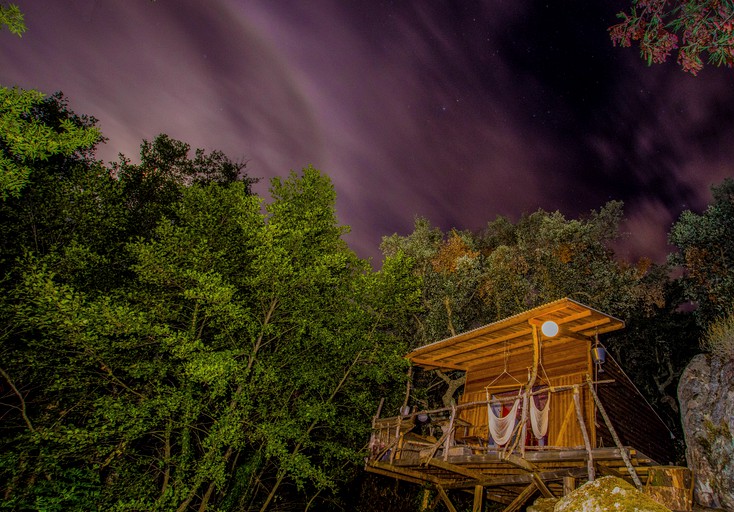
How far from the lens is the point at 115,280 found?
13086 millimetres

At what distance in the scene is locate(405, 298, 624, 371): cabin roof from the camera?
1030 centimetres

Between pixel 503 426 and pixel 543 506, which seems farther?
pixel 503 426

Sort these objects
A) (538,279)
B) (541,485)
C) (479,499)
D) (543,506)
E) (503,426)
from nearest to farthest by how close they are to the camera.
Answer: (543,506), (541,485), (479,499), (503,426), (538,279)

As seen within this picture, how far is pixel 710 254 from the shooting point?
68.6ft

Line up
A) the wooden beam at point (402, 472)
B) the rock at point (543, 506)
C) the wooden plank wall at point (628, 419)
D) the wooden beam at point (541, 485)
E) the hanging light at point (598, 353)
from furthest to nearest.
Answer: the wooden plank wall at point (628, 419), the wooden beam at point (402, 472), the hanging light at point (598, 353), the wooden beam at point (541, 485), the rock at point (543, 506)

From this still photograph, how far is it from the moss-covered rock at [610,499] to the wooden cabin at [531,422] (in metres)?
3.97

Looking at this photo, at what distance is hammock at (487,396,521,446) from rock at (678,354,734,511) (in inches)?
271

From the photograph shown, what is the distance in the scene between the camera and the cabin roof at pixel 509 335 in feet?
33.8

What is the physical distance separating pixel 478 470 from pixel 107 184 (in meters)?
14.8

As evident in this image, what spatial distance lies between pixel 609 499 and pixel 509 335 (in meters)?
9.54

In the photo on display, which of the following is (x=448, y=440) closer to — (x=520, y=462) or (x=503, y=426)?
(x=503, y=426)

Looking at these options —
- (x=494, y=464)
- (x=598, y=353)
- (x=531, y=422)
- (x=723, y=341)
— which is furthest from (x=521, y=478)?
(x=723, y=341)

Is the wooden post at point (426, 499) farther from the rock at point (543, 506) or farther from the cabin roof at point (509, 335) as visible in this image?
the rock at point (543, 506)

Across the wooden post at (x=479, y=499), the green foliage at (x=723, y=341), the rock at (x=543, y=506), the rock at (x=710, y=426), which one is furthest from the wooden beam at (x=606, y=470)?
the green foliage at (x=723, y=341)
